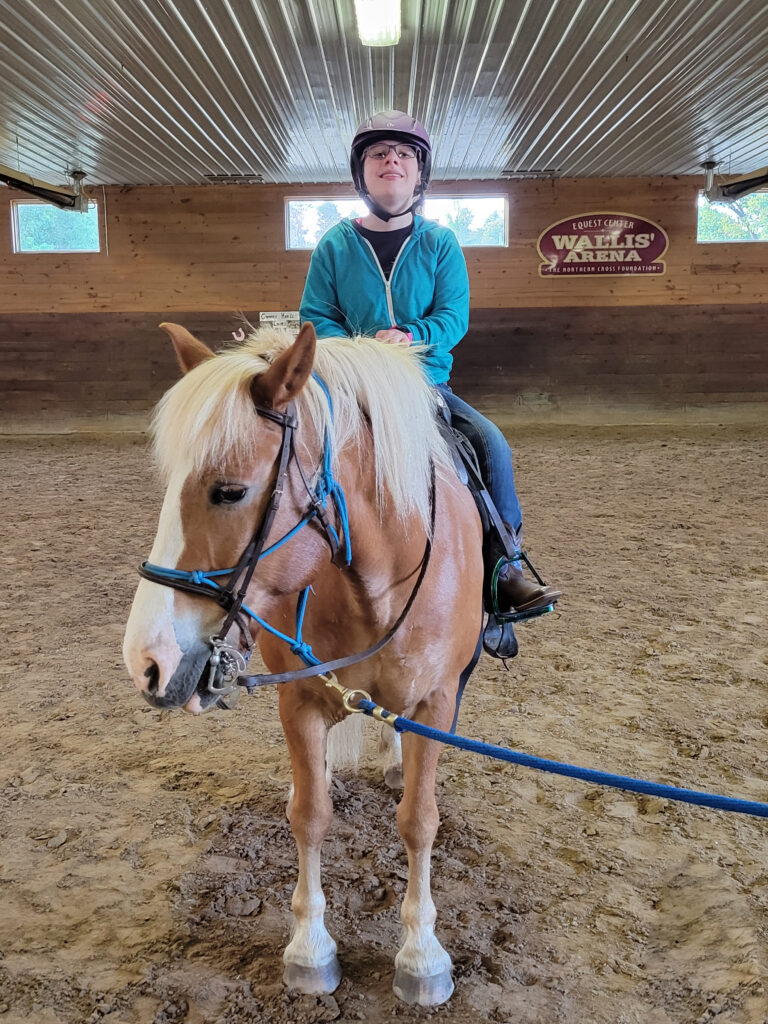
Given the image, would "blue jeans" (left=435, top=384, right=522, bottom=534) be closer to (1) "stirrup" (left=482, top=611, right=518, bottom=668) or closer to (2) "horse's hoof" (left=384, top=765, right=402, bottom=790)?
(1) "stirrup" (left=482, top=611, right=518, bottom=668)

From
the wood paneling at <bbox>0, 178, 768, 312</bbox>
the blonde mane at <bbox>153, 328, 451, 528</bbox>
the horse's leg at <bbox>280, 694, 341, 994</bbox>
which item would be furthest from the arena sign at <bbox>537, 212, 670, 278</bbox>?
the horse's leg at <bbox>280, 694, 341, 994</bbox>

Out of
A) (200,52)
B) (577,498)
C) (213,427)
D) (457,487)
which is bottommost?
(577,498)

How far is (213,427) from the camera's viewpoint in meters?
1.19

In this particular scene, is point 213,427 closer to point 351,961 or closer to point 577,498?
point 351,961

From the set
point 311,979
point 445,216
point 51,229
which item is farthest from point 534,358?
point 311,979

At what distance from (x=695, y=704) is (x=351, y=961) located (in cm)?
187

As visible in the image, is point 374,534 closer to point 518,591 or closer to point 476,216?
point 518,591

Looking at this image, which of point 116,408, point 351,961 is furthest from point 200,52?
point 351,961

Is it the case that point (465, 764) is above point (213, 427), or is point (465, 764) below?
below

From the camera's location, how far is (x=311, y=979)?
5.32 ft

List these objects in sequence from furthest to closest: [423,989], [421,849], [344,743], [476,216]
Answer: [476,216]
[344,743]
[421,849]
[423,989]

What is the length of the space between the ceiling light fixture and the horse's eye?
5.72 m

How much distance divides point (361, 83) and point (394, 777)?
22.9ft

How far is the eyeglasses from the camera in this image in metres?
2.02
